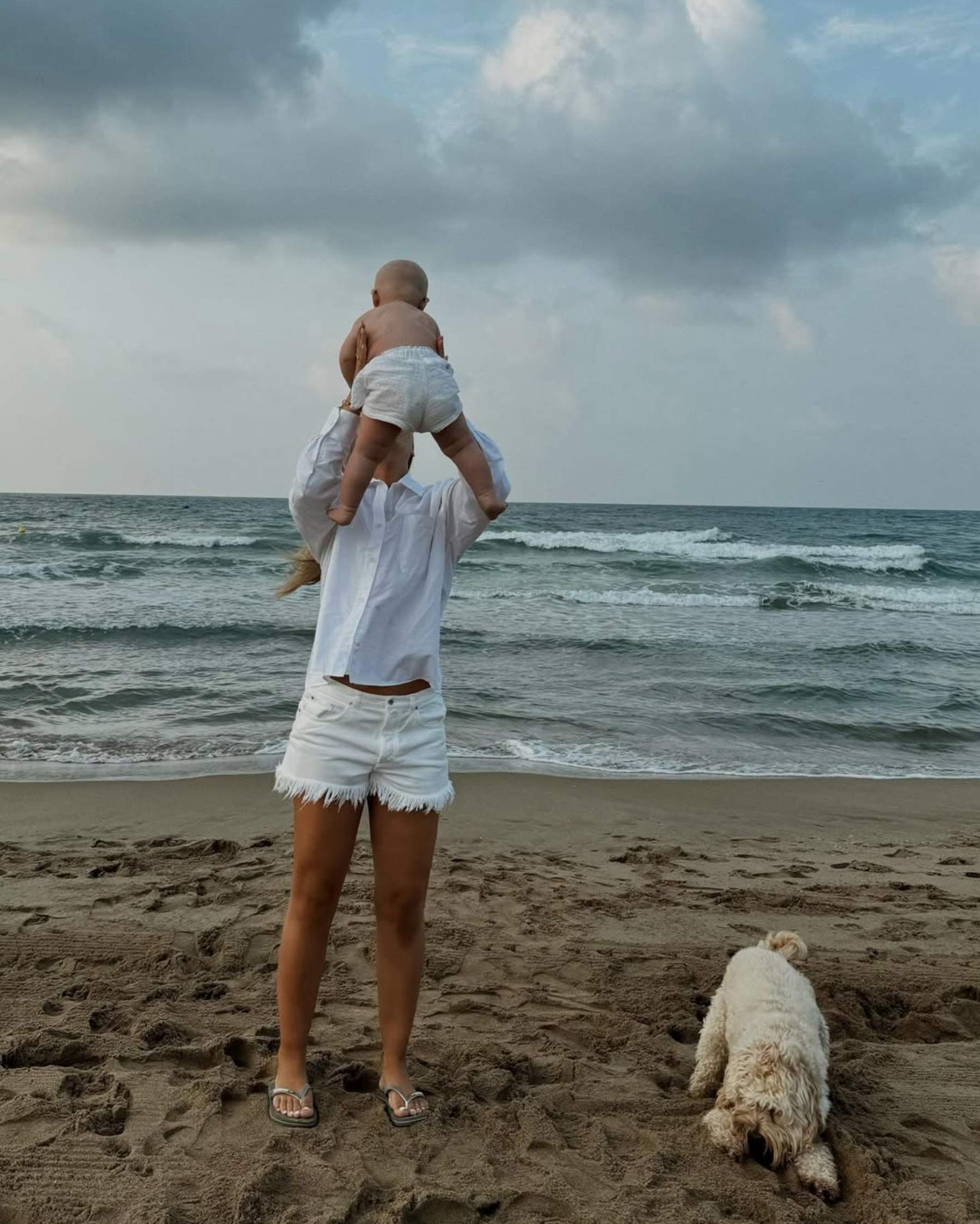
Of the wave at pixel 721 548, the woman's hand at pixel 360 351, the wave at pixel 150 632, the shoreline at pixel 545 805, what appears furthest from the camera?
the wave at pixel 721 548

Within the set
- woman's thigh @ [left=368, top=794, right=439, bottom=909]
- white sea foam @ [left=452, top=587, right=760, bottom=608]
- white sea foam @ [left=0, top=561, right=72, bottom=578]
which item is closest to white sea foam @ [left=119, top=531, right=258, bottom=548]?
white sea foam @ [left=0, top=561, right=72, bottom=578]

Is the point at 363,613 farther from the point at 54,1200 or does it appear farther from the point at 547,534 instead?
the point at 547,534

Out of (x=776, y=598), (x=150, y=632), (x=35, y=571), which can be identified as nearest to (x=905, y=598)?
(x=776, y=598)

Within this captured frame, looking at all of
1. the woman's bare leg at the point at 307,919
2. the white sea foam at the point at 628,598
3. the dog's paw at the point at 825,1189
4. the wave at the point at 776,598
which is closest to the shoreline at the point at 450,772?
the woman's bare leg at the point at 307,919

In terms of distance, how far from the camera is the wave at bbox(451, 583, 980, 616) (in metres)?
20.2

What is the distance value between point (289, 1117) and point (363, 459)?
1.94 m

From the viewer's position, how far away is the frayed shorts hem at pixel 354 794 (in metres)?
2.75

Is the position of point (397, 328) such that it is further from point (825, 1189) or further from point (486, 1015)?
point (825, 1189)

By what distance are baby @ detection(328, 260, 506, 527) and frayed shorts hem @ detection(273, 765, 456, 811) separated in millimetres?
764

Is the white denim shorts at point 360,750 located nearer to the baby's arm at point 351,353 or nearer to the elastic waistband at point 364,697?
the elastic waistband at point 364,697

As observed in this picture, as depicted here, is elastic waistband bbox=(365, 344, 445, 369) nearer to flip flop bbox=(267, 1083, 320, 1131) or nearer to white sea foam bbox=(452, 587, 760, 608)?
flip flop bbox=(267, 1083, 320, 1131)

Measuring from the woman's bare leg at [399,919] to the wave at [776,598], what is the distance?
1695 centimetres

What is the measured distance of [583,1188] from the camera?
2.63m

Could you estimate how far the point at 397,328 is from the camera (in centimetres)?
268
